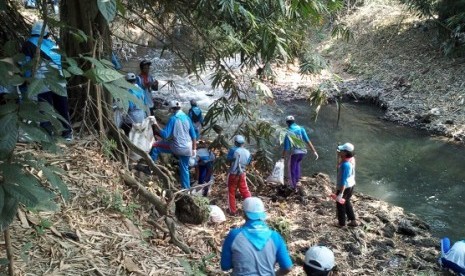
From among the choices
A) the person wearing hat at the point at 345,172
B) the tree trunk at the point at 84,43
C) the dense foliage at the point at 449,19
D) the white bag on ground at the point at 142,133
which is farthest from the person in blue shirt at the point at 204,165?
the dense foliage at the point at 449,19

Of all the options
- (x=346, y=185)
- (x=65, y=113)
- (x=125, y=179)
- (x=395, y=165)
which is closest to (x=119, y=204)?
(x=125, y=179)

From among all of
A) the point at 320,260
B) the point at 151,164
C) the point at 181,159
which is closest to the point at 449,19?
the point at 181,159

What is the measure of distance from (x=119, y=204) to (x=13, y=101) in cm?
288

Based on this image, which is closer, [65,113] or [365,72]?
[65,113]

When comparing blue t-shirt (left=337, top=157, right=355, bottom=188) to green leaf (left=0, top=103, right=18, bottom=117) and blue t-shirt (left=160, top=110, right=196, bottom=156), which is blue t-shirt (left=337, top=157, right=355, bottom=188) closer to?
blue t-shirt (left=160, top=110, right=196, bottom=156)

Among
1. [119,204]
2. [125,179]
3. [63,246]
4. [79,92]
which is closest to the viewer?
[63,246]

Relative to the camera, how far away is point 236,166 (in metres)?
7.78

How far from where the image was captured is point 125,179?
17.8ft

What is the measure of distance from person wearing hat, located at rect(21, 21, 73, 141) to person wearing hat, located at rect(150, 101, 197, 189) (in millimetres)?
2191

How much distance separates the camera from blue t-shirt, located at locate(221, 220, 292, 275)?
371 centimetres

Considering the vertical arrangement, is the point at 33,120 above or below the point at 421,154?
above

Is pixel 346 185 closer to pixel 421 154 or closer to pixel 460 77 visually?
pixel 421 154

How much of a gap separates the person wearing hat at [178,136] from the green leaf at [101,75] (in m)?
5.48

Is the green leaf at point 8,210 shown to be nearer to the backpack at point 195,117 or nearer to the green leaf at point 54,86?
the green leaf at point 54,86
